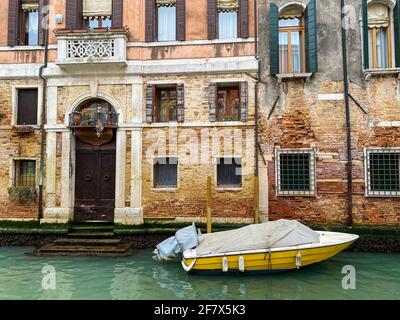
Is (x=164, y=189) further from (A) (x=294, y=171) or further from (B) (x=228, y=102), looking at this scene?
(A) (x=294, y=171)

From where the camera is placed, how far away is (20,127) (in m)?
10.3

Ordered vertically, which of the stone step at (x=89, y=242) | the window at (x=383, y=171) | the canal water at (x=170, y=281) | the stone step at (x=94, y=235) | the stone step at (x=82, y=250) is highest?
the window at (x=383, y=171)

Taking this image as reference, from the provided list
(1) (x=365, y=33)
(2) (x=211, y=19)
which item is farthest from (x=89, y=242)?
(1) (x=365, y=33)

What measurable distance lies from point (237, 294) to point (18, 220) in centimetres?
680

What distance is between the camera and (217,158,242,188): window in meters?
10.1

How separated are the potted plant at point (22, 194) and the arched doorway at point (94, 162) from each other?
3.76ft

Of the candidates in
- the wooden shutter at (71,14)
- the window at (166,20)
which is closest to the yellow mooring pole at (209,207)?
the window at (166,20)

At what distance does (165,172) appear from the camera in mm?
10344

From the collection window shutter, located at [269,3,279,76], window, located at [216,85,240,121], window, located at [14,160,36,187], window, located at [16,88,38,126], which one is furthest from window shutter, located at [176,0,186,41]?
window, located at [14,160,36,187]

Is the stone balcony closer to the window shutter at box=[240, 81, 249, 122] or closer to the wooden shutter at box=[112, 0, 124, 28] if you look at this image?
the wooden shutter at box=[112, 0, 124, 28]

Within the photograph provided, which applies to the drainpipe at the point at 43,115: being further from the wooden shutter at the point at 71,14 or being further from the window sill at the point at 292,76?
the window sill at the point at 292,76

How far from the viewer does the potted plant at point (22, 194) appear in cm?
1022

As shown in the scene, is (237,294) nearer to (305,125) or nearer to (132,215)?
(132,215)

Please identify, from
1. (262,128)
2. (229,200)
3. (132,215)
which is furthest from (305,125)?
(132,215)
